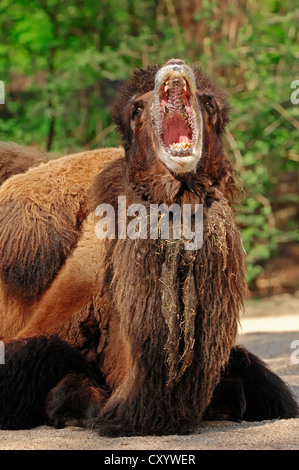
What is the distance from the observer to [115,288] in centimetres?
365

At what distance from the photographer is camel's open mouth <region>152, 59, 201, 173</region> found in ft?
11.2

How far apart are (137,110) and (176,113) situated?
0.29 meters

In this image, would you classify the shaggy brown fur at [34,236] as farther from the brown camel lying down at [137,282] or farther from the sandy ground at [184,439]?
the sandy ground at [184,439]

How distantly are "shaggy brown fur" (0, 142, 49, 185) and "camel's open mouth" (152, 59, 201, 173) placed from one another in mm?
1641

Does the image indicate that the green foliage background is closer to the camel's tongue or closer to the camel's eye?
the camel's eye

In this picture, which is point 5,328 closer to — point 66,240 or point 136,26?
point 66,240

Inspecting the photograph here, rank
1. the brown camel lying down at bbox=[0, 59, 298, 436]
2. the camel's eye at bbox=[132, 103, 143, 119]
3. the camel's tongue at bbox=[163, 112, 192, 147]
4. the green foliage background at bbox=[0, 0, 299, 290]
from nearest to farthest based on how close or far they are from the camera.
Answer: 1. the brown camel lying down at bbox=[0, 59, 298, 436]
2. the camel's tongue at bbox=[163, 112, 192, 147]
3. the camel's eye at bbox=[132, 103, 143, 119]
4. the green foliage background at bbox=[0, 0, 299, 290]

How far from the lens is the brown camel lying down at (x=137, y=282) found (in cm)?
341

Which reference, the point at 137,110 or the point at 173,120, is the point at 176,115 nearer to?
the point at 173,120

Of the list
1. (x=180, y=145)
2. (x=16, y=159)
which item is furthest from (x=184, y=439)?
(x=16, y=159)

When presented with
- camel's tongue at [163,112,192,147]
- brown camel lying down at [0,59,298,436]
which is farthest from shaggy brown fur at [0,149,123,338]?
camel's tongue at [163,112,192,147]

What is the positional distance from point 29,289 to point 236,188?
1208 mm

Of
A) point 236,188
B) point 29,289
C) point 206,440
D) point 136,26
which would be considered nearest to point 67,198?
point 29,289

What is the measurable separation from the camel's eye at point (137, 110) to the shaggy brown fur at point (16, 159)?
4.52 feet
